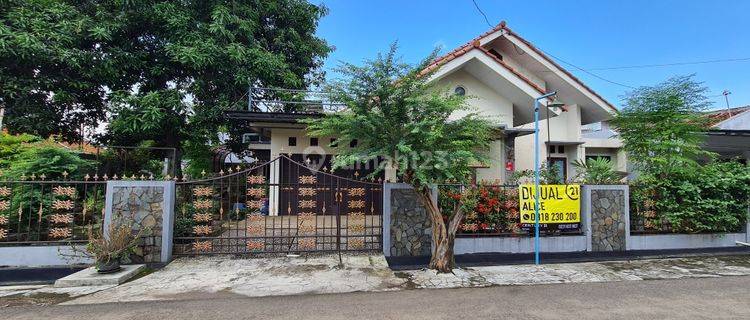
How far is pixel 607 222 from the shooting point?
6.86 metres

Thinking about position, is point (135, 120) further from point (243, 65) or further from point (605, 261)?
point (605, 261)

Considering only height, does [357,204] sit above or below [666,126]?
below

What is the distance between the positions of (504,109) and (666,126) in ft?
12.5

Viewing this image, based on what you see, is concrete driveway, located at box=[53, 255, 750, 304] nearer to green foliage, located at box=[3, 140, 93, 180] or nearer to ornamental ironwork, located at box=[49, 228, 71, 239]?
ornamental ironwork, located at box=[49, 228, 71, 239]

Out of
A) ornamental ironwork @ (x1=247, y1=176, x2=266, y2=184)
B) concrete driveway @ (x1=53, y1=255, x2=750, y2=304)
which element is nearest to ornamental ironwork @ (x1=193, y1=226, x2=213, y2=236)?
concrete driveway @ (x1=53, y1=255, x2=750, y2=304)

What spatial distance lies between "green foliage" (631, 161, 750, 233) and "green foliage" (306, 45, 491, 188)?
14.6 ft

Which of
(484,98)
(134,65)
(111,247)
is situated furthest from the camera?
(484,98)

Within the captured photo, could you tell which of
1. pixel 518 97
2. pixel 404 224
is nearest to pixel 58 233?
pixel 404 224

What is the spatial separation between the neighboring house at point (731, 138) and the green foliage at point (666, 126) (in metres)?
0.87

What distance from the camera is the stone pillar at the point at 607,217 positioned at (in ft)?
22.3

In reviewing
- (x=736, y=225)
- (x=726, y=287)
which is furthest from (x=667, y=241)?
(x=726, y=287)

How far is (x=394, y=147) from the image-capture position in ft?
17.5

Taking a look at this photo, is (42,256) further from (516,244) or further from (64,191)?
(516,244)

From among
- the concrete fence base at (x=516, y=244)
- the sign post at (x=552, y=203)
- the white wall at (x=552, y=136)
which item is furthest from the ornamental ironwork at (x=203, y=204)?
the white wall at (x=552, y=136)
